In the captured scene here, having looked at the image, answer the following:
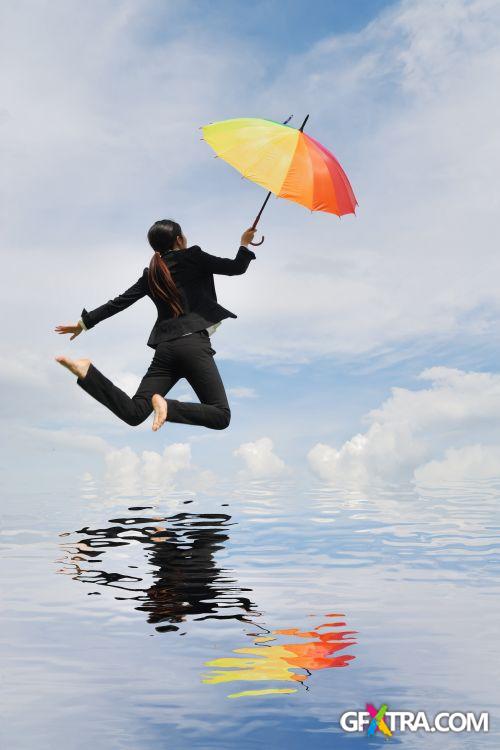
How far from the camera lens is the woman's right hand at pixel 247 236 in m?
7.86

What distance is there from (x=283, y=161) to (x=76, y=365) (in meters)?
3.09

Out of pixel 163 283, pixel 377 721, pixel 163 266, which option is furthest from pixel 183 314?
pixel 377 721

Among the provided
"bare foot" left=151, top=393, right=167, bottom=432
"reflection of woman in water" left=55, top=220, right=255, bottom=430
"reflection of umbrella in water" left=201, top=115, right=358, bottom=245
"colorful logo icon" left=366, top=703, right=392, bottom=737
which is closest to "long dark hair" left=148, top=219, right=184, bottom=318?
"reflection of woman in water" left=55, top=220, right=255, bottom=430

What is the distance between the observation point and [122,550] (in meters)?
9.06

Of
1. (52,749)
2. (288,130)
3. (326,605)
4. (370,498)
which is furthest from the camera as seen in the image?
(370,498)

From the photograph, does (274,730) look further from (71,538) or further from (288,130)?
(71,538)

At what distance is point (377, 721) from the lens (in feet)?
A: 12.5

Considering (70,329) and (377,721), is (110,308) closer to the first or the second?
(70,329)

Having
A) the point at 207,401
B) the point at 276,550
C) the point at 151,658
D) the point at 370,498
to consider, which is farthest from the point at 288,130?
the point at 370,498

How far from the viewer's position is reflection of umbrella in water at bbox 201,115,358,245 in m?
7.79

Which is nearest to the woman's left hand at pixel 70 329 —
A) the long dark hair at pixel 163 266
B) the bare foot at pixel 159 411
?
the long dark hair at pixel 163 266

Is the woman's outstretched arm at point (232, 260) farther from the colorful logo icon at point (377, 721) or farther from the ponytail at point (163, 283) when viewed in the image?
the colorful logo icon at point (377, 721)

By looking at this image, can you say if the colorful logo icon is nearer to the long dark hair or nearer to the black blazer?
the black blazer

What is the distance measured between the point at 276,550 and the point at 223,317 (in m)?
3.27
